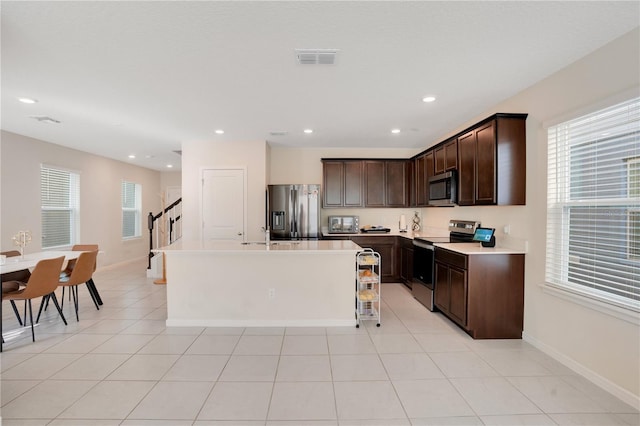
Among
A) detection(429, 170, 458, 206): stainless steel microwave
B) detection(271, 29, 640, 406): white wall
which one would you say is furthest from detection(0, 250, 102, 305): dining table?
detection(271, 29, 640, 406): white wall

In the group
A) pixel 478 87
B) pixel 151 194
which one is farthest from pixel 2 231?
pixel 478 87

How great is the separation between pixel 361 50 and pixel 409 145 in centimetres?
371

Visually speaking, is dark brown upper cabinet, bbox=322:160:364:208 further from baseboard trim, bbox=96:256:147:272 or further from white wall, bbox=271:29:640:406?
baseboard trim, bbox=96:256:147:272

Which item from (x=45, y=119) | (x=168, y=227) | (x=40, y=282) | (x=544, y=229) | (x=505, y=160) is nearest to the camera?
(x=544, y=229)

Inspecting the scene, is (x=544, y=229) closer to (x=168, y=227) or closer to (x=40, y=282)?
(x=40, y=282)

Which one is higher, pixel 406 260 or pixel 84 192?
pixel 84 192

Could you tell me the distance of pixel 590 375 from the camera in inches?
92.7

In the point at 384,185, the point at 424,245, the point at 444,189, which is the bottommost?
the point at 424,245

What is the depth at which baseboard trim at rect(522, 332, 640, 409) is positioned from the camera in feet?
6.79

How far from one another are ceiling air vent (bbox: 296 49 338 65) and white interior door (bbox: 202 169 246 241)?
324cm

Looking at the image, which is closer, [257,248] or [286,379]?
[286,379]

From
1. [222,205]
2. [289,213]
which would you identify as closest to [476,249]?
[289,213]

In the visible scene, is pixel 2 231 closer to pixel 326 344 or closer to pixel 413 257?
pixel 326 344

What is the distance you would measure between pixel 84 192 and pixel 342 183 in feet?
17.6
